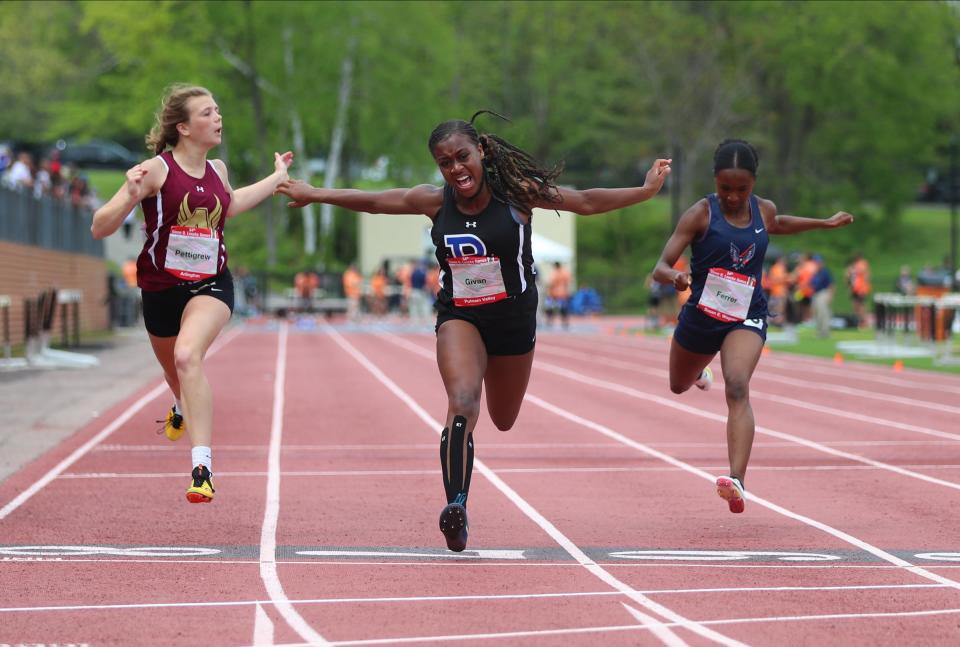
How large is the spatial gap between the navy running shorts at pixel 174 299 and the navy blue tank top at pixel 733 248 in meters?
2.53

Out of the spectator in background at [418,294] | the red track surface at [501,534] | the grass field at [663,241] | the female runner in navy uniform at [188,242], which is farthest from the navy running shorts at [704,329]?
the grass field at [663,241]

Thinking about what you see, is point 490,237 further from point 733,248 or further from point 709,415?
point 709,415

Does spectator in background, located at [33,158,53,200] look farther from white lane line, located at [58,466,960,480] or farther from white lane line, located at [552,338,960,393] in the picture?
white lane line, located at [58,466,960,480]

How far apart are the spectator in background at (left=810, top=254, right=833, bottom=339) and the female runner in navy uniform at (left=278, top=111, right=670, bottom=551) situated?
2761 centimetres

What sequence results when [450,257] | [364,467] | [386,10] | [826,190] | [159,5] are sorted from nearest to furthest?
[450,257] → [364,467] → [159,5] → [386,10] → [826,190]

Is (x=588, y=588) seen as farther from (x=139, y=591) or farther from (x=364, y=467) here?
(x=364, y=467)

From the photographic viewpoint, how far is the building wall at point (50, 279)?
28703 millimetres

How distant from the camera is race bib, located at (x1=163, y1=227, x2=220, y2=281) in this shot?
26.8 ft

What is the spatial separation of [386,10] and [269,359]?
34.4 meters

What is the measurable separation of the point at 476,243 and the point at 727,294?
1.87m

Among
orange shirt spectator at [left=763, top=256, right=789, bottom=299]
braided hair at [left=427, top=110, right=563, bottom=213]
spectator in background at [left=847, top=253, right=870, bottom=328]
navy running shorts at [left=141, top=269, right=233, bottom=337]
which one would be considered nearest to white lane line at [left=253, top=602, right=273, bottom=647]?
braided hair at [left=427, top=110, right=563, bottom=213]

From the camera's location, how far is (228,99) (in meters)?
61.5

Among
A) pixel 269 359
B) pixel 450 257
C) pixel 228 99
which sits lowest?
pixel 269 359

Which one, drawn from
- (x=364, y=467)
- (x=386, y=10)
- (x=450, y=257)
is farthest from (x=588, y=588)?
(x=386, y=10)
